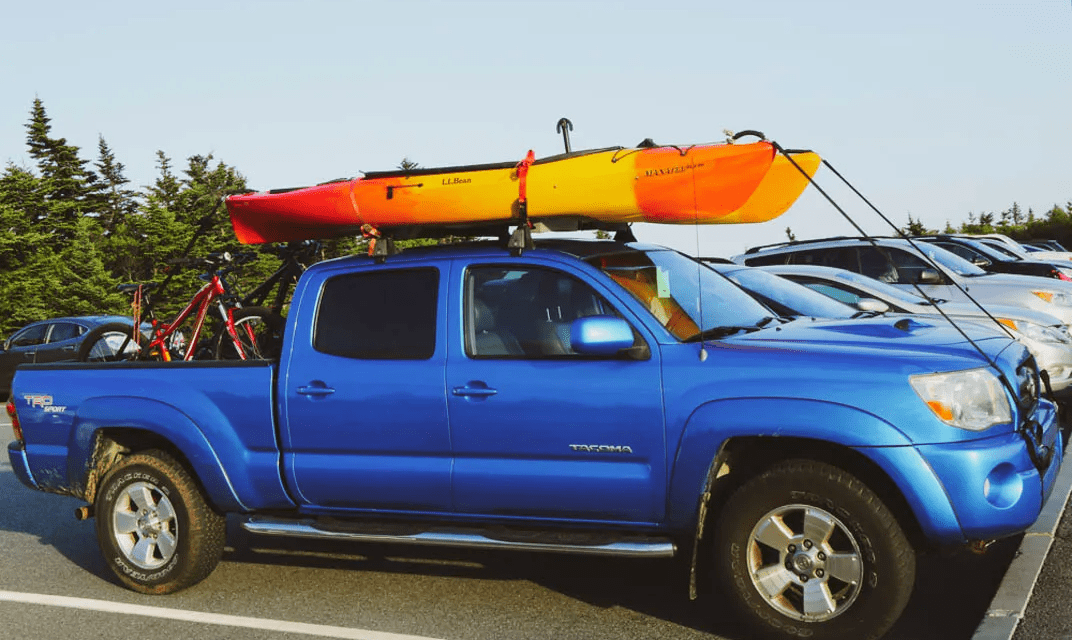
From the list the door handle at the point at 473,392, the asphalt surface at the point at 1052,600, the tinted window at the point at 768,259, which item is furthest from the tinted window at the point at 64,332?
the asphalt surface at the point at 1052,600

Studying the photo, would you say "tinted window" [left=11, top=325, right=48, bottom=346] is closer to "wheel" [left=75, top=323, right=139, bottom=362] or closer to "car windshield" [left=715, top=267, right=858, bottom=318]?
"wheel" [left=75, top=323, right=139, bottom=362]

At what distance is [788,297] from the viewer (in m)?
8.36

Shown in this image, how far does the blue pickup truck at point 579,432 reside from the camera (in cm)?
469

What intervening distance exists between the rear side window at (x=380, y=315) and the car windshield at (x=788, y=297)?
8.88 ft

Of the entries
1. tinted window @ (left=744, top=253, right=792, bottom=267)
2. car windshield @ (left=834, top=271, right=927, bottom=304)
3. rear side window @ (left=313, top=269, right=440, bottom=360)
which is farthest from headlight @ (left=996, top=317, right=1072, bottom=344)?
rear side window @ (left=313, top=269, right=440, bottom=360)

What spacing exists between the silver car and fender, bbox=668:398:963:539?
4.76 meters

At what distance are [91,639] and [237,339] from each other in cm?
285

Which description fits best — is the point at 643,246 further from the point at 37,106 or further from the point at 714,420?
the point at 37,106

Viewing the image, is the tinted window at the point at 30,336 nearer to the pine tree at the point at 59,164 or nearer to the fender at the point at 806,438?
the fender at the point at 806,438

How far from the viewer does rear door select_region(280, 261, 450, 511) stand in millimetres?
5613

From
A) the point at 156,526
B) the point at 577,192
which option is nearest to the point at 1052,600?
the point at 577,192

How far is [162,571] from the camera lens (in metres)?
6.38

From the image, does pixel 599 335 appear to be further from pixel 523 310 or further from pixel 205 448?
pixel 205 448

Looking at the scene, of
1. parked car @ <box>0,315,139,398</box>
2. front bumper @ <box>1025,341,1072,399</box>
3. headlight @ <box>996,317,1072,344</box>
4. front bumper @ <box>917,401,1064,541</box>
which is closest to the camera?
front bumper @ <box>917,401,1064,541</box>
